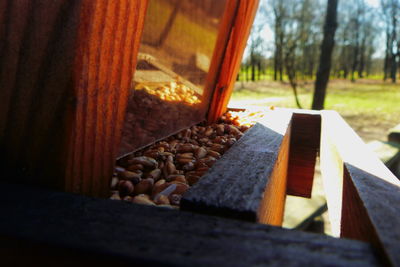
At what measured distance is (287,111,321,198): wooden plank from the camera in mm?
1974

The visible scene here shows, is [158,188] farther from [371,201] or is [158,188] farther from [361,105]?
[361,105]

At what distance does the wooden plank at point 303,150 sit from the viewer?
1974mm

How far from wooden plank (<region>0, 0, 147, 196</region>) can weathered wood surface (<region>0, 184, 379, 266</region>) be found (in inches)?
5.1

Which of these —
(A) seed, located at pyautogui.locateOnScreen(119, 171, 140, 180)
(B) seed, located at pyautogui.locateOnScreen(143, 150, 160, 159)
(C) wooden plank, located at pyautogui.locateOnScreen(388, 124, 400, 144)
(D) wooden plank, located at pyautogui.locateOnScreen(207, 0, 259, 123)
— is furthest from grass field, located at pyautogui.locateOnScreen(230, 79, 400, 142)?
(A) seed, located at pyautogui.locateOnScreen(119, 171, 140, 180)

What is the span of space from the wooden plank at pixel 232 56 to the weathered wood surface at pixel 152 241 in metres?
1.34

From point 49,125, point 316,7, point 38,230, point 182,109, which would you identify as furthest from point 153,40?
point 316,7

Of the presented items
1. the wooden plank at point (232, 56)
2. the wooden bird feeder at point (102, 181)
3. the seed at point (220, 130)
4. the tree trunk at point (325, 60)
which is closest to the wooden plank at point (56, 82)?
the wooden bird feeder at point (102, 181)

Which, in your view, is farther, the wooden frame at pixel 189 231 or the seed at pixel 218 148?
the seed at pixel 218 148

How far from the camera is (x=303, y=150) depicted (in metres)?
2.10

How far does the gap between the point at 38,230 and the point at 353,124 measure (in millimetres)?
10833

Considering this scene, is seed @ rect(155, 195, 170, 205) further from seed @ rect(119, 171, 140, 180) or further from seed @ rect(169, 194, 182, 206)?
seed @ rect(119, 171, 140, 180)

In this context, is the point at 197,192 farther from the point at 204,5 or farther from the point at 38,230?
the point at 204,5

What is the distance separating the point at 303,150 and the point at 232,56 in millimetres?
795

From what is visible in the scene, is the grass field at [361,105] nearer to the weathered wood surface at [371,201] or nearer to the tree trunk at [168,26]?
the tree trunk at [168,26]
